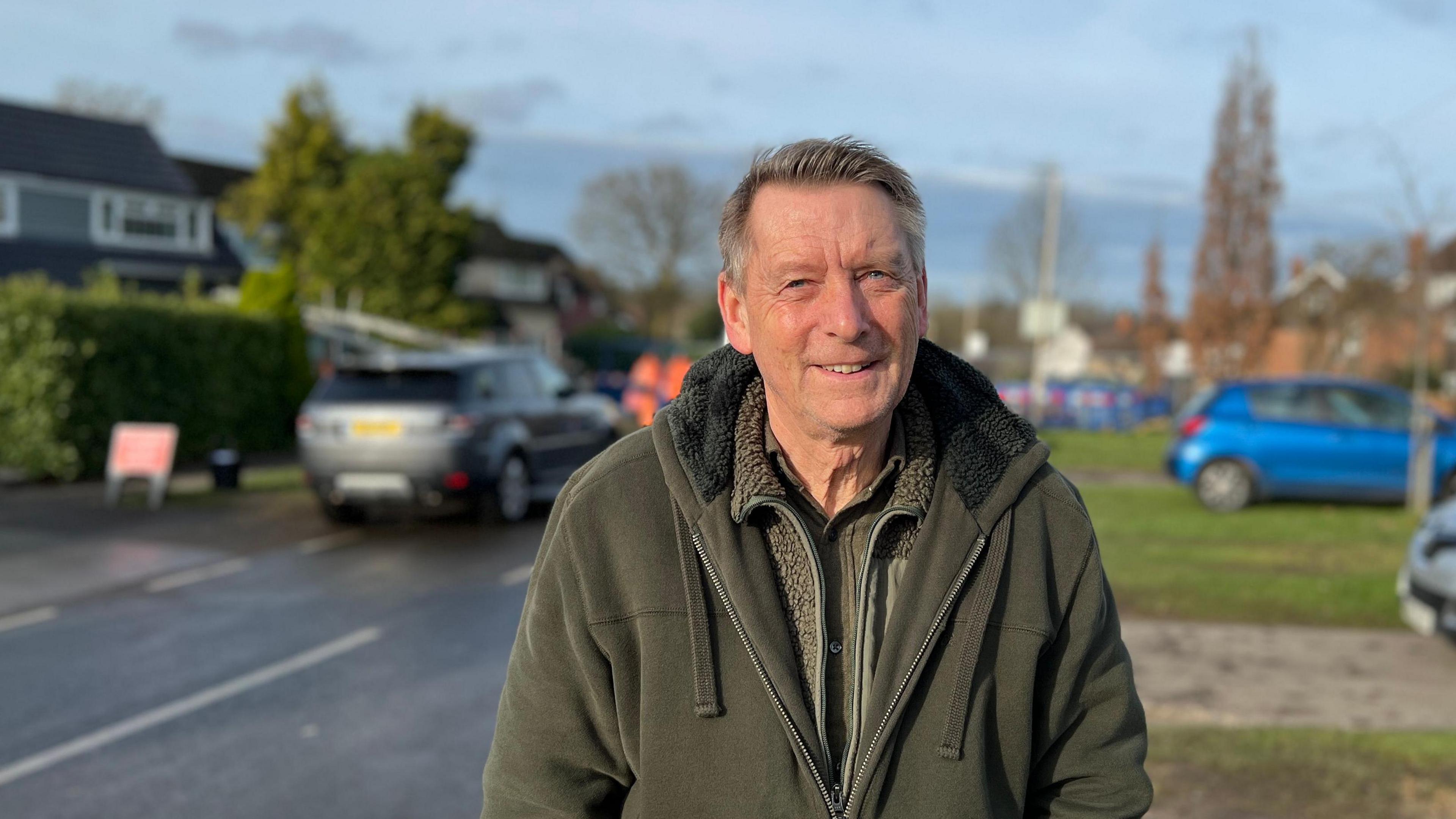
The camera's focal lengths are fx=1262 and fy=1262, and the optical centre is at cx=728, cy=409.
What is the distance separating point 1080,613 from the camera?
83.1 inches

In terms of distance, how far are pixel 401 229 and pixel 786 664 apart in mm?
42001

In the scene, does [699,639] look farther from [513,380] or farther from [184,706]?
[513,380]

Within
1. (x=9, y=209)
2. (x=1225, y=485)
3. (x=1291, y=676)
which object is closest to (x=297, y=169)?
(x=9, y=209)

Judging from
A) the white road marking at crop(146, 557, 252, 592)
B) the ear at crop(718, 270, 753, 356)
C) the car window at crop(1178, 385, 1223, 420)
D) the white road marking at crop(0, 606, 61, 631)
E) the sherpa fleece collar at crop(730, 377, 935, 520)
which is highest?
the ear at crop(718, 270, 753, 356)

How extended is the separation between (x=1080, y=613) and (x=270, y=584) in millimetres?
9121

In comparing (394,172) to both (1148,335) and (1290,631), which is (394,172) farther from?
(1290,631)

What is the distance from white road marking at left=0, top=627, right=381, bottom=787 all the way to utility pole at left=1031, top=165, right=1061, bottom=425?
2841 cm

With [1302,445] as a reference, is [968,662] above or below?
above

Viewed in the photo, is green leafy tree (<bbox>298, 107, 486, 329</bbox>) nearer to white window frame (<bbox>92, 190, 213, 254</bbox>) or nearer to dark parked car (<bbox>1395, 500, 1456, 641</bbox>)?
white window frame (<bbox>92, 190, 213, 254</bbox>)

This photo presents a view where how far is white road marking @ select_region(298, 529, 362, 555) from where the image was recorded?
11.8m

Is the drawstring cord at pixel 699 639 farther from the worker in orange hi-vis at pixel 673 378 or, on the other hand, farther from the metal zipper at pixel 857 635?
the worker in orange hi-vis at pixel 673 378

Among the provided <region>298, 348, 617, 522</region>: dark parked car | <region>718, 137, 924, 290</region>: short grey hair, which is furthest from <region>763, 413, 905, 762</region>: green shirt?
<region>298, 348, 617, 522</region>: dark parked car

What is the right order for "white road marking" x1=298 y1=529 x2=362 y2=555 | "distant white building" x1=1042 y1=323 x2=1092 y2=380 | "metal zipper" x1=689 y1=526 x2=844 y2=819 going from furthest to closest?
"distant white building" x1=1042 y1=323 x2=1092 y2=380, "white road marking" x1=298 y1=529 x2=362 y2=555, "metal zipper" x1=689 y1=526 x2=844 y2=819

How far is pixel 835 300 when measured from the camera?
2.12 metres
